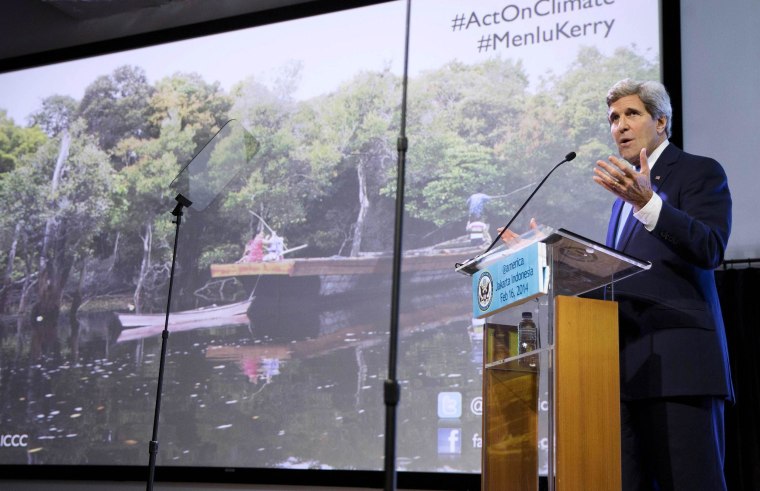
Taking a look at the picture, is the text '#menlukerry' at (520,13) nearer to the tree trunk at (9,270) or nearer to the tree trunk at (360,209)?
the tree trunk at (360,209)

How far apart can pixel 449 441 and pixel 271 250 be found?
1.47m

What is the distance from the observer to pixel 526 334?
7.28 ft

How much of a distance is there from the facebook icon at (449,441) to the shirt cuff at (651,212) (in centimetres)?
189

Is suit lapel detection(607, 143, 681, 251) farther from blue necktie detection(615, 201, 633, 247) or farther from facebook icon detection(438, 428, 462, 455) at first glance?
facebook icon detection(438, 428, 462, 455)

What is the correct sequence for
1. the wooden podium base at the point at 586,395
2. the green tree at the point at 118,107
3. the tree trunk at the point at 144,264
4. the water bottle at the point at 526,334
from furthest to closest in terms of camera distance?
the green tree at the point at 118,107
the tree trunk at the point at 144,264
the water bottle at the point at 526,334
the wooden podium base at the point at 586,395

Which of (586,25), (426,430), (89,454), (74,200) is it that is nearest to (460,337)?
(426,430)

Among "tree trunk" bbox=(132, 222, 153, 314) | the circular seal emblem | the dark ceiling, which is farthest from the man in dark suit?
the dark ceiling

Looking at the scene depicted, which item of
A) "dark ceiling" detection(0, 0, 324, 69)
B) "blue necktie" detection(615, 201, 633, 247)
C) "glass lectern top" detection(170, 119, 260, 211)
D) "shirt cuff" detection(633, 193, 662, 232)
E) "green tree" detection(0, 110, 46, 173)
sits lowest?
"shirt cuff" detection(633, 193, 662, 232)

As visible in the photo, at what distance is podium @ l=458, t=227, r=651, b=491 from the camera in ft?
6.24

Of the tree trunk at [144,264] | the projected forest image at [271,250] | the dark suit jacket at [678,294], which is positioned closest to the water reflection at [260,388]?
the projected forest image at [271,250]

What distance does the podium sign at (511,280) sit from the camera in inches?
77.4

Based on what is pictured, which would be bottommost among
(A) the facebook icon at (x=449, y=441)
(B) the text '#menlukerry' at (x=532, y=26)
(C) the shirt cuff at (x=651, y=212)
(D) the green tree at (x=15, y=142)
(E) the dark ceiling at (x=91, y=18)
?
(A) the facebook icon at (x=449, y=441)

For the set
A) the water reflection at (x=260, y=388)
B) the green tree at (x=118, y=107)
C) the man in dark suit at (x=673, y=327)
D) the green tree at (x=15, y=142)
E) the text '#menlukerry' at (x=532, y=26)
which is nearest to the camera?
the man in dark suit at (x=673, y=327)

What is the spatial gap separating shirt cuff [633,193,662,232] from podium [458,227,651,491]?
0.14 m
